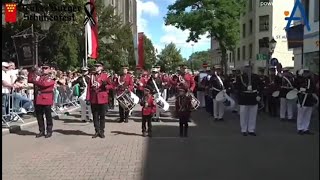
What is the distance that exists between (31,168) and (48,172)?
1.58ft

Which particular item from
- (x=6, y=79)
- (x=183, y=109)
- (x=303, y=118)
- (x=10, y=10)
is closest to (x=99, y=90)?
(x=183, y=109)

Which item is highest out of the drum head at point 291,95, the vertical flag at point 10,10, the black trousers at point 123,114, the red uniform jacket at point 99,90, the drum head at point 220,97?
the vertical flag at point 10,10

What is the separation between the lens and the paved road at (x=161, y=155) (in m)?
7.64

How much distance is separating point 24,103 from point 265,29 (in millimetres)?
52287

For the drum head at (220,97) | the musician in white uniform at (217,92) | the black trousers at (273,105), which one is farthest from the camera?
the black trousers at (273,105)

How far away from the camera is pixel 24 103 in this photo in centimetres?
1619

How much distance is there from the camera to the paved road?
7.64 m

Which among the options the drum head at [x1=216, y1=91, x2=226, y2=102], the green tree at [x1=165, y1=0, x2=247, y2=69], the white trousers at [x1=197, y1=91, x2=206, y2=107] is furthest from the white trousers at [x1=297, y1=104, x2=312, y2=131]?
the green tree at [x1=165, y1=0, x2=247, y2=69]

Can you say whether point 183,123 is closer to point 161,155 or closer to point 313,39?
point 161,155

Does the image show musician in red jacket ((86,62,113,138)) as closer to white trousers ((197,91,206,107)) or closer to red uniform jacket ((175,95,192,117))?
red uniform jacket ((175,95,192,117))

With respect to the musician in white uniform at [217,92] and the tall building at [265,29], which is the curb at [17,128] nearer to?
the musician in white uniform at [217,92]

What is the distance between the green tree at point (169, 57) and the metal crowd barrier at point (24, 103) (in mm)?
63492

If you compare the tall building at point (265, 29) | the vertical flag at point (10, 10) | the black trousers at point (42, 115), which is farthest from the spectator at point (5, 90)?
the tall building at point (265, 29)

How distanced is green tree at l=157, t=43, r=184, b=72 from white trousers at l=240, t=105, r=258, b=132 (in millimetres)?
71449
